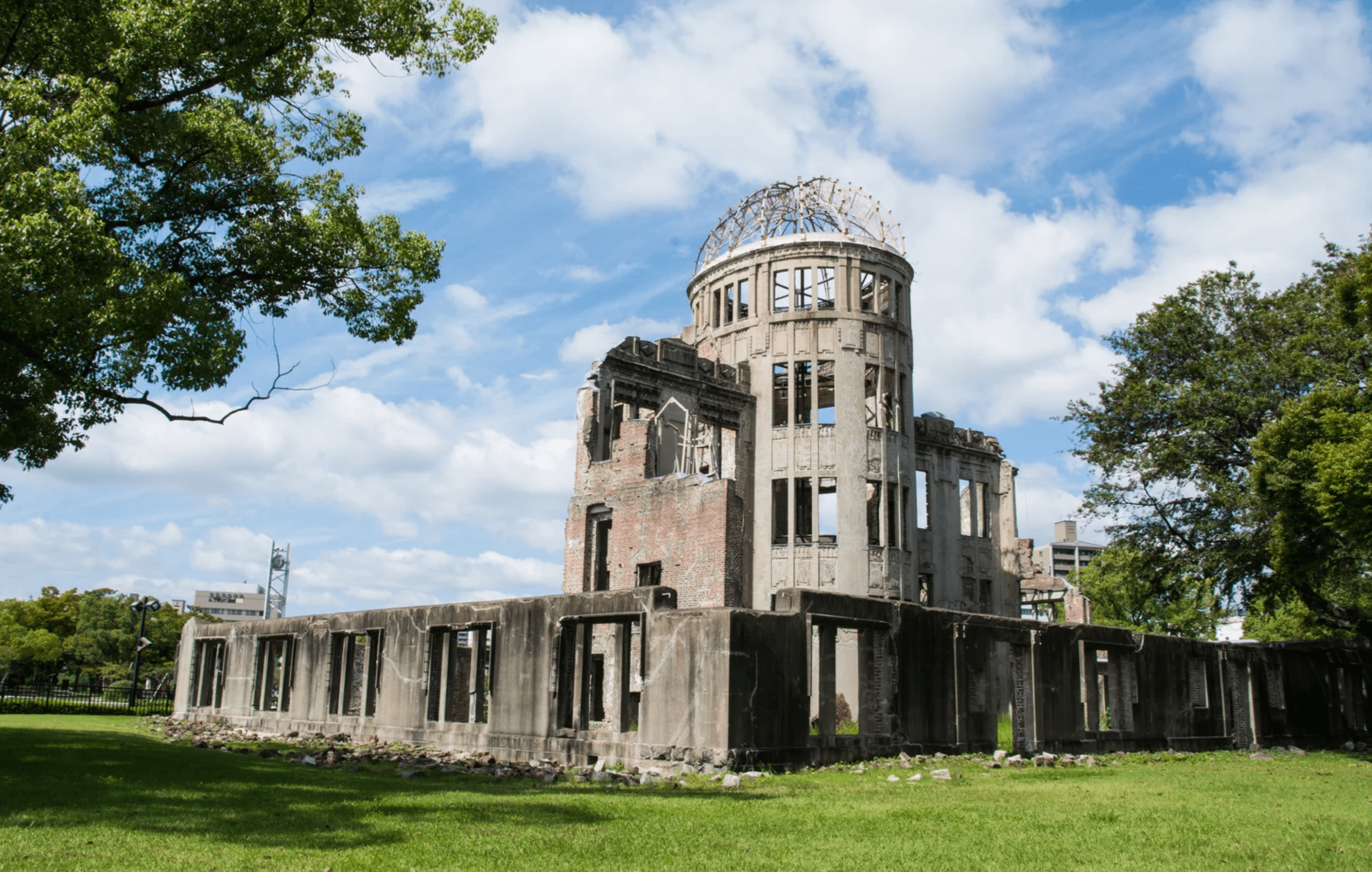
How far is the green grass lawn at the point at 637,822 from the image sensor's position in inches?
274

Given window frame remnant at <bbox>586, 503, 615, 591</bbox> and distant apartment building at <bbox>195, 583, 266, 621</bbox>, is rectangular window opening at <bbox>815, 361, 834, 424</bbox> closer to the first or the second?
window frame remnant at <bbox>586, 503, 615, 591</bbox>

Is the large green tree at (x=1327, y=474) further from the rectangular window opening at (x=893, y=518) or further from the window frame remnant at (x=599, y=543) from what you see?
the window frame remnant at (x=599, y=543)

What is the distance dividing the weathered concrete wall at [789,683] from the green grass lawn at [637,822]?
1.70 metres

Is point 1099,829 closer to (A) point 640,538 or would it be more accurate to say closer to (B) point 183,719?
(A) point 640,538

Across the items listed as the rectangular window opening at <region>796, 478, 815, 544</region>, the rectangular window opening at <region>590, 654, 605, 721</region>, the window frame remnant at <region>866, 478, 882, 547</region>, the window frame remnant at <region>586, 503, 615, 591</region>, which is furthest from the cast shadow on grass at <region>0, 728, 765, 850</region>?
the window frame remnant at <region>866, 478, 882, 547</region>

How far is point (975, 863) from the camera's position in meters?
7.24

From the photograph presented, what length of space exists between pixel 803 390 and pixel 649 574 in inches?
438

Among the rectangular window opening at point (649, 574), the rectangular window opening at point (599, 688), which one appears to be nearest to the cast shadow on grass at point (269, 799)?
the rectangular window opening at point (599, 688)

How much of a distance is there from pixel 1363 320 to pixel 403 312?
745 inches

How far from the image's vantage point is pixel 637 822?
8.63 meters

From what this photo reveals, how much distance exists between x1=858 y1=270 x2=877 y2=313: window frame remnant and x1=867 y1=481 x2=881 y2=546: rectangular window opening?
216 inches

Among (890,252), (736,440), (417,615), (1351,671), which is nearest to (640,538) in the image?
(417,615)

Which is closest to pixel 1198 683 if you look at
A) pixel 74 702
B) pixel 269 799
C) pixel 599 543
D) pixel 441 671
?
pixel 599 543

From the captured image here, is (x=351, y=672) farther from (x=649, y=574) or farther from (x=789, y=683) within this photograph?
(x=789, y=683)
